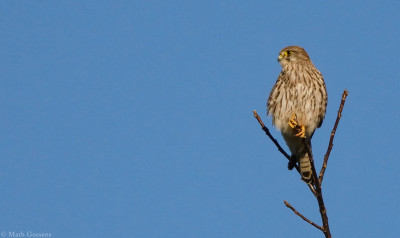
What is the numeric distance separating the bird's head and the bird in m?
0.13

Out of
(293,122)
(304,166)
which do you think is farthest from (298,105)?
(304,166)

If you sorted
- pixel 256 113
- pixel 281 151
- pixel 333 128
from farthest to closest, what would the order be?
1. pixel 281 151
2. pixel 256 113
3. pixel 333 128

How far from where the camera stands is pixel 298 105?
5250mm

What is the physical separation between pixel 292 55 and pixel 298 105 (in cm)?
83

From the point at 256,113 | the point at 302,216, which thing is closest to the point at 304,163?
the point at 256,113

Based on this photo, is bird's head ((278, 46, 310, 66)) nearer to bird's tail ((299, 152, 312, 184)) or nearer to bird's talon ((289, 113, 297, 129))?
bird's talon ((289, 113, 297, 129))

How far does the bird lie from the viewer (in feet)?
17.2

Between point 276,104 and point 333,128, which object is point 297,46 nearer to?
point 276,104

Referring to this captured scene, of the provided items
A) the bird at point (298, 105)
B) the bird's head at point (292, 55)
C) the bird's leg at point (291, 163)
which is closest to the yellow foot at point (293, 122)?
the bird at point (298, 105)

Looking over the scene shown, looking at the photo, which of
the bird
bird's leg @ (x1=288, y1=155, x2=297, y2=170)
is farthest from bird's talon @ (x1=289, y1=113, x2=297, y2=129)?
bird's leg @ (x1=288, y1=155, x2=297, y2=170)

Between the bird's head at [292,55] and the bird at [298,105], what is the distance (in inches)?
5.2

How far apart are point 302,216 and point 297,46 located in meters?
3.31

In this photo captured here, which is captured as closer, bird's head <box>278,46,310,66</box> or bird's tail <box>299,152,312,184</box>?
bird's tail <box>299,152,312,184</box>

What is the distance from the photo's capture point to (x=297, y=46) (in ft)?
19.6
